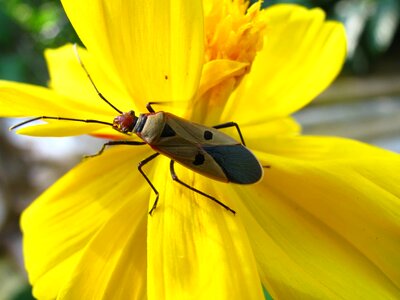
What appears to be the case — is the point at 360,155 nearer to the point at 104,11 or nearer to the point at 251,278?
the point at 251,278

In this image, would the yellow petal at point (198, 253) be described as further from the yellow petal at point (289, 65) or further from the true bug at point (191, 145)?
the yellow petal at point (289, 65)

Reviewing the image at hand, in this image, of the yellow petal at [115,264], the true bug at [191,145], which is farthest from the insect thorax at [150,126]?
the yellow petal at [115,264]

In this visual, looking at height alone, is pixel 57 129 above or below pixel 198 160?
Result: above

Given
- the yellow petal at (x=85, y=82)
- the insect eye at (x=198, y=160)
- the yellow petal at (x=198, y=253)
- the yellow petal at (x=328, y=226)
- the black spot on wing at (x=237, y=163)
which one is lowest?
the yellow petal at (x=328, y=226)

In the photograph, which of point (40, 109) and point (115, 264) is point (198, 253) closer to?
point (115, 264)

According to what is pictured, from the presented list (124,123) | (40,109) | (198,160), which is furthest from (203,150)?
(40,109)

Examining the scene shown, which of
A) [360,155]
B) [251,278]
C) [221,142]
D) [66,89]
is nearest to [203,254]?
[251,278]

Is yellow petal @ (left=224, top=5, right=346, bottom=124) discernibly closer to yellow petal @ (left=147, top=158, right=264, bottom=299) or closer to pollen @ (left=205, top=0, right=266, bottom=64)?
pollen @ (left=205, top=0, right=266, bottom=64)
